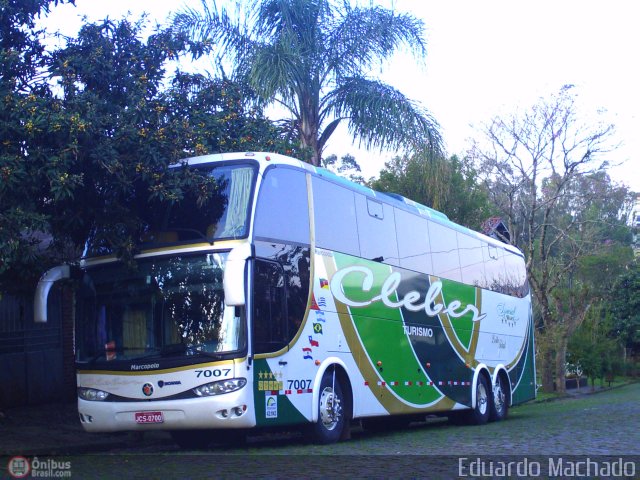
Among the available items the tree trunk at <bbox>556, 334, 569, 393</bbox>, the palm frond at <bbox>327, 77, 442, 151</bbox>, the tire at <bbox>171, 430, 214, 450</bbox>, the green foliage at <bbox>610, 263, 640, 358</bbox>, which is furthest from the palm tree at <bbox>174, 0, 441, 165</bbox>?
the green foliage at <bbox>610, 263, 640, 358</bbox>

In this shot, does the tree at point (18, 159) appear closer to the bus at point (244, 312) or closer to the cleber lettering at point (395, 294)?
the bus at point (244, 312)

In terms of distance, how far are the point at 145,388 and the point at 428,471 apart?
160 inches

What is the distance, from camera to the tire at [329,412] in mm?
12281

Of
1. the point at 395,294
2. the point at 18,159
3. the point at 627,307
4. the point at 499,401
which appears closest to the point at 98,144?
the point at 18,159

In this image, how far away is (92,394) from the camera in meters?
11.7

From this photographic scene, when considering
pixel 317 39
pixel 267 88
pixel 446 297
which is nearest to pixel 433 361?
pixel 446 297

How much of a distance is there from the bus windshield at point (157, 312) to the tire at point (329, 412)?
6.80ft

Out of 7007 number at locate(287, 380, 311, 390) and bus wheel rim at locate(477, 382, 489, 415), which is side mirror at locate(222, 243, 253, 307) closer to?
7007 number at locate(287, 380, 311, 390)

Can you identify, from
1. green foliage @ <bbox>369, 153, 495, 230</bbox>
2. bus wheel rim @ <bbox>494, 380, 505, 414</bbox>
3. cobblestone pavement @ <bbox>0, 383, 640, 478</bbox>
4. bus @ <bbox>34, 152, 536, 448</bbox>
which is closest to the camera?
cobblestone pavement @ <bbox>0, 383, 640, 478</bbox>

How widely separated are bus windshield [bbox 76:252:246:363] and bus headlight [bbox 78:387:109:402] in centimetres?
40

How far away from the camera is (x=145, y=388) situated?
11211 mm

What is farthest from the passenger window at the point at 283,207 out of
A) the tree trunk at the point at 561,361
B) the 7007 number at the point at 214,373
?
the tree trunk at the point at 561,361

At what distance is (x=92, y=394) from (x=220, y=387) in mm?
1977

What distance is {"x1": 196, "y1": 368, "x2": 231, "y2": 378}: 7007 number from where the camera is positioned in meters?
10.9
